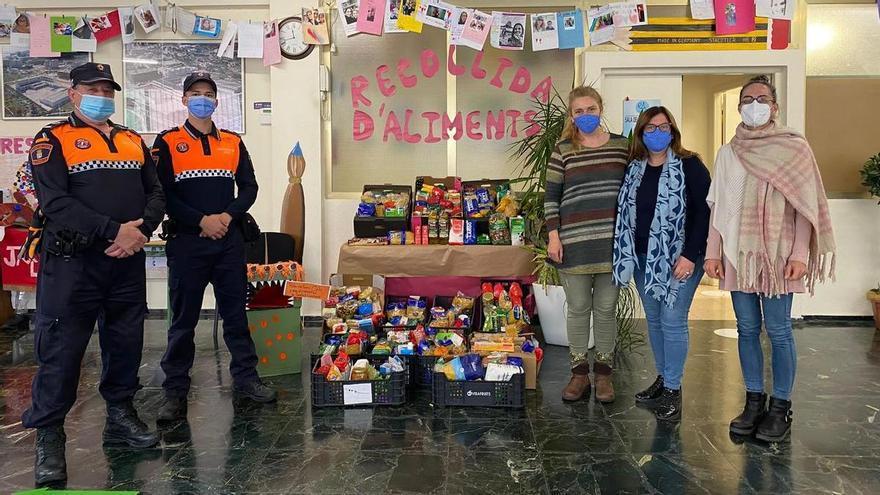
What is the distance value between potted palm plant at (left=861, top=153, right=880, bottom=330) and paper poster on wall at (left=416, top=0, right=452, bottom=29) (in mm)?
3185

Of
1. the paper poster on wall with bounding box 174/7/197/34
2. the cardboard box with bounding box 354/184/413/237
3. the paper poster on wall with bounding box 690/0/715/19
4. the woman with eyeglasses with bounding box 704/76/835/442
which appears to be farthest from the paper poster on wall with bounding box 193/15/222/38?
the woman with eyeglasses with bounding box 704/76/835/442

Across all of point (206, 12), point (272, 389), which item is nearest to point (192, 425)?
point (272, 389)

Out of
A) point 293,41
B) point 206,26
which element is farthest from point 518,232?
point 206,26

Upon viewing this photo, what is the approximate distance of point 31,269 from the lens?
520 cm

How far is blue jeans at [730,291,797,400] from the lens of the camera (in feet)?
9.20

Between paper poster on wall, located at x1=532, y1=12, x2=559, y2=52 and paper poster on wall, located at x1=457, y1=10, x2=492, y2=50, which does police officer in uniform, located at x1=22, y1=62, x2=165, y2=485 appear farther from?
paper poster on wall, located at x1=532, y1=12, x2=559, y2=52

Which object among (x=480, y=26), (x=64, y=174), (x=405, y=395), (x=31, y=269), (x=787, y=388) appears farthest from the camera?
(x=31, y=269)

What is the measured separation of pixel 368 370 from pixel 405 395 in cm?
22

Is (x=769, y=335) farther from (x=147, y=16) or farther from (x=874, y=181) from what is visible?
(x=147, y=16)

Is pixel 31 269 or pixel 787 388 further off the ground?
pixel 31 269

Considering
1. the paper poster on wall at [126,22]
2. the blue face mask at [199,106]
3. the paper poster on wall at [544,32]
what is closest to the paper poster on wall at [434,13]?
the paper poster on wall at [544,32]

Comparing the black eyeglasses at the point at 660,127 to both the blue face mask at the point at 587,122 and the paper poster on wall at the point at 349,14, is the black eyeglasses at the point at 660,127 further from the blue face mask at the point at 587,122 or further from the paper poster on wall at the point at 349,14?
the paper poster on wall at the point at 349,14

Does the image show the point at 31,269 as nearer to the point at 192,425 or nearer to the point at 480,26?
the point at 192,425

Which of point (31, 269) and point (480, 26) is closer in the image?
point (480, 26)
